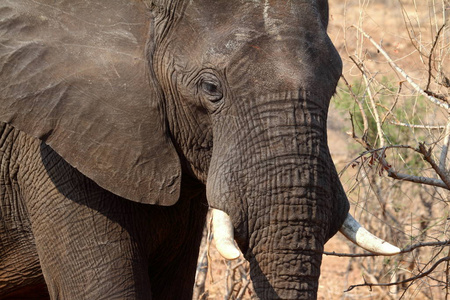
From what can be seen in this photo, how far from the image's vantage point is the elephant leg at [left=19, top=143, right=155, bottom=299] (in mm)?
3521

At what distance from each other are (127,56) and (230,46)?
1.54 ft

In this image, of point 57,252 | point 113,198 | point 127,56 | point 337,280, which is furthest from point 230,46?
point 337,280

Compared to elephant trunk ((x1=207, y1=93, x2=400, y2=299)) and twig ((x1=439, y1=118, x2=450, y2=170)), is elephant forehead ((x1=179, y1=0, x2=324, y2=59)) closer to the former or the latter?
elephant trunk ((x1=207, y1=93, x2=400, y2=299))

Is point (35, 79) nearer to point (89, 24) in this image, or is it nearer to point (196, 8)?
point (89, 24)

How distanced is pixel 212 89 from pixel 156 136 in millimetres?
330

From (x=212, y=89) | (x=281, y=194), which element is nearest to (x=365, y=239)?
(x=281, y=194)

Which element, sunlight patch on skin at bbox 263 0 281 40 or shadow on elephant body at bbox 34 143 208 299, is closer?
sunlight patch on skin at bbox 263 0 281 40

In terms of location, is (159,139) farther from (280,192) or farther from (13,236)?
(13,236)

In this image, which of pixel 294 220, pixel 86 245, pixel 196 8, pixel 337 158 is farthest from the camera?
pixel 337 158

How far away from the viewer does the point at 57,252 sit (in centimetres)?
358

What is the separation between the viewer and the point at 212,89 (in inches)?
125

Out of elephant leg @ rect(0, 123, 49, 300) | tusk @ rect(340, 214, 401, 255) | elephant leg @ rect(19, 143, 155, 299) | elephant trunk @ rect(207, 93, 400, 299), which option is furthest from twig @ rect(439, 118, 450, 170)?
elephant leg @ rect(0, 123, 49, 300)

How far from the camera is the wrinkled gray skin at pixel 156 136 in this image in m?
3.02

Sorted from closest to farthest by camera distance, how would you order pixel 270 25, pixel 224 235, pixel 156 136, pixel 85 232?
pixel 224 235, pixel 270 25, pixel 156 136, pixel 85 232
